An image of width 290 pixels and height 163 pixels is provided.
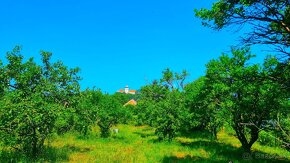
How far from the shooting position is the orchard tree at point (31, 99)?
15305mm

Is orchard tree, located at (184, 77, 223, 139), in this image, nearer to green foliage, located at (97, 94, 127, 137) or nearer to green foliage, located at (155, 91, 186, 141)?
green foliage, located at (155, 91, 186, 141)

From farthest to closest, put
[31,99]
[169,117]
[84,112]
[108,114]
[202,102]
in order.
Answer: [108,114] < [169,117] < [202,102] < [84,112] < [31,99]

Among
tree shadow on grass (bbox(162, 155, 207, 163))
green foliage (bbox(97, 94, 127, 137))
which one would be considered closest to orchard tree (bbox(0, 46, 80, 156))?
tree shadow on grass (bbox(162, 155, 207, 163))

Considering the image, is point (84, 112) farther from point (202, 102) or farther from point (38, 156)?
point (202, 102)

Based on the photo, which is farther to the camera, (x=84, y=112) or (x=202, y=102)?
(x=202, y=102)

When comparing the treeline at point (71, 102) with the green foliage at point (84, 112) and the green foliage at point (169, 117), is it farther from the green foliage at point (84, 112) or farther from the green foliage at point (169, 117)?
the green foliage at point (169, 117)

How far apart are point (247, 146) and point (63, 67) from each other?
588 inches

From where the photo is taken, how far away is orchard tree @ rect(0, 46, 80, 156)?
1530 cm

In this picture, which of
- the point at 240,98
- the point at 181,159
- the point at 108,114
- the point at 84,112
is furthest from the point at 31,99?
the point at 108,114

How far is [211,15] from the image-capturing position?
9.73 meters

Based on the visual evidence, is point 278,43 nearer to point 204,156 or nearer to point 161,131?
point 204,156

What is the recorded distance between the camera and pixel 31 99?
17.1 metres

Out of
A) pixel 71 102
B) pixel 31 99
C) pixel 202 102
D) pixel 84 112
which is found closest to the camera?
pixel 31 99

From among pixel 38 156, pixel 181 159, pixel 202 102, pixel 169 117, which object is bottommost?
pixel 181 159
